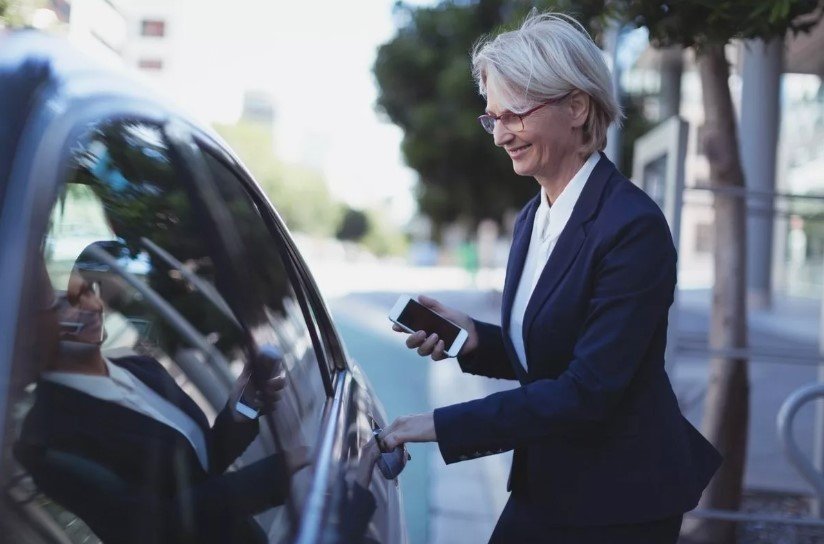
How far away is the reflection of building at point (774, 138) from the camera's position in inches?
708

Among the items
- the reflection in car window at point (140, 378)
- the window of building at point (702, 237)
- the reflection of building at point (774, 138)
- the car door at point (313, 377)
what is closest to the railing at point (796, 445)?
the reflection of building at point (774, 138)

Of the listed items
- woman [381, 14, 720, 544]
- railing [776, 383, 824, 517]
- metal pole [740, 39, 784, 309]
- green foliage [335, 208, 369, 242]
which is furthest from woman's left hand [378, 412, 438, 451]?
green foliage [335, 208, 369, 242]

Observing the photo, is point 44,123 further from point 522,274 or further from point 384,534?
point 522,274

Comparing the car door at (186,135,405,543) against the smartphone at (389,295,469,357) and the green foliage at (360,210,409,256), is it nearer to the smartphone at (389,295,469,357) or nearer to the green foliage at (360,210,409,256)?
the smartphone at (389,295,469,357)

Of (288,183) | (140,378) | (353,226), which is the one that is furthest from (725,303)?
(353,226)

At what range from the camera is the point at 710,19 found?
3633mm

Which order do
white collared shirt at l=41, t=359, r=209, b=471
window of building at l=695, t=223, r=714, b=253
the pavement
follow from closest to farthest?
1. white collared shirt at l=41, t=359, r=209, b=471
2. the pavement
3. window of building at l=695, t=223, r=714, b=253

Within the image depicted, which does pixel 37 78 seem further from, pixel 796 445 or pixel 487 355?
pixel 796 445

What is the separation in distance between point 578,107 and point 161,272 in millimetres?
953

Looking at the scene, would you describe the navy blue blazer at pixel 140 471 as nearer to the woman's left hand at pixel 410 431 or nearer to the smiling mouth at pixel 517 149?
the woman's left hand at pixel 410 431

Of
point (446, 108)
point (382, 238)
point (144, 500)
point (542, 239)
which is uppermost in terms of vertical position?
point (382, 238)

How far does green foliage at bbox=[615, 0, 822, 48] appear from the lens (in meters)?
3.55

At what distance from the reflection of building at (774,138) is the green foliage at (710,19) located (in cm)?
197

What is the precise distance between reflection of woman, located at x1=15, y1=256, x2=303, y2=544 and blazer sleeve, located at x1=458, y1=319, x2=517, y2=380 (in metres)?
0.55
